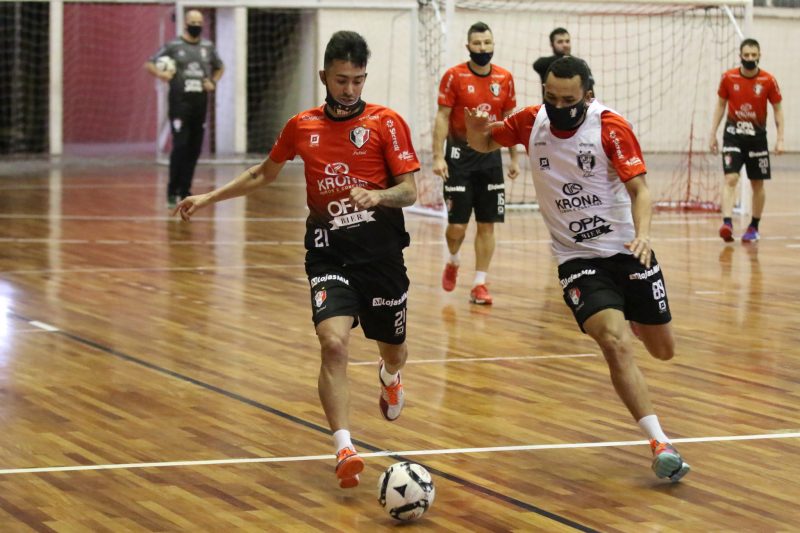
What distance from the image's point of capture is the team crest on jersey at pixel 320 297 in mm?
5840

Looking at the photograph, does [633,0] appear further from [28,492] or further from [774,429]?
[28,492]

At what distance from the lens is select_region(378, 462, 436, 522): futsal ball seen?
16.8 ft

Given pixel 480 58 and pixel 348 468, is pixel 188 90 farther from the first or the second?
pixel 348 468

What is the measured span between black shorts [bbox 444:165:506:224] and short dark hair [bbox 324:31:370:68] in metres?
5.11

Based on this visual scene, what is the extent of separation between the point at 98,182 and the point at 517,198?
22.5ft

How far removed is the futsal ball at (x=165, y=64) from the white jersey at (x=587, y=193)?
446 inches

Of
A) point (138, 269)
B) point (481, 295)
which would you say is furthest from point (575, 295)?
point (138, 269)

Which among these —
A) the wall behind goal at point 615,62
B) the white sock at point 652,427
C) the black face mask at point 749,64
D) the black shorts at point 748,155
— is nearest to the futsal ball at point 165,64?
the black shorts at point 748,155

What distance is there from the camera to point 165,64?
16.8 metres

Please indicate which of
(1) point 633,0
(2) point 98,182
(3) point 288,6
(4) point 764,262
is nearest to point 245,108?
(3) point 288,6

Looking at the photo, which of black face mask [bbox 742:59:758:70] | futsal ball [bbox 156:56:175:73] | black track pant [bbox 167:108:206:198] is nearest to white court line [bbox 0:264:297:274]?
black track pant [bbox 167:108:206:198]

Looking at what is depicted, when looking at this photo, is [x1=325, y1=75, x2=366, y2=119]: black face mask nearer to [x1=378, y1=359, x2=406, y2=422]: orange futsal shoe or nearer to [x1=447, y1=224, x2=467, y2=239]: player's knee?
[x1=378, y1=359, x2=406, y2=422]: orange futsal shoe

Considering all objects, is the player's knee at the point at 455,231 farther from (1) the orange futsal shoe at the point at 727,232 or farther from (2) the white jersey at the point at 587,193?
(1) the orange futsal shoe at the point at 727,232

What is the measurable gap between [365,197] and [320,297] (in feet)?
1.84
